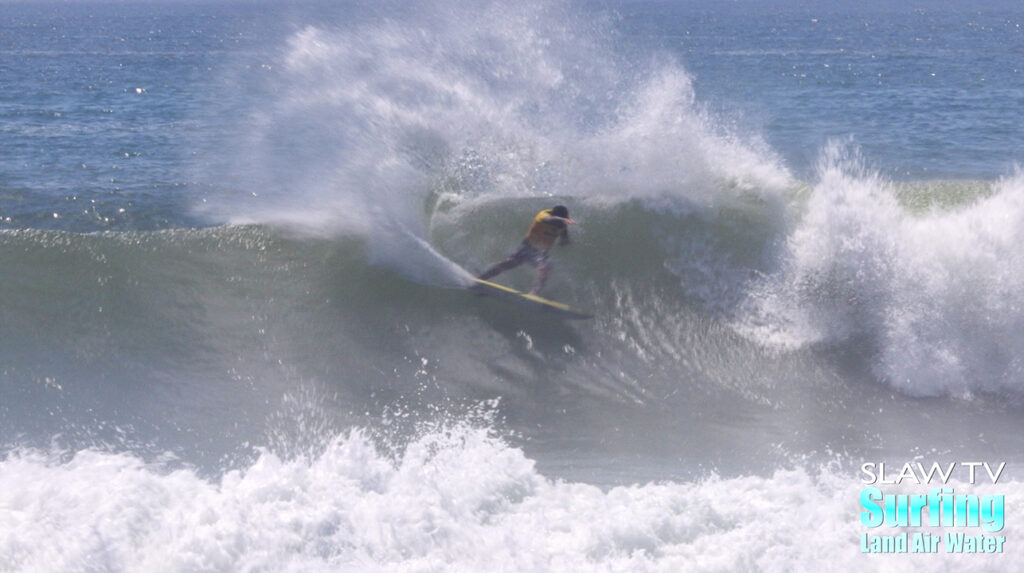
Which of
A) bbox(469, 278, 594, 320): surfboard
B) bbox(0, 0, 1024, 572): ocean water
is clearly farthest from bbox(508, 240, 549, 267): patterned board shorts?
bbox(469, 278, 594, 320): surfboard

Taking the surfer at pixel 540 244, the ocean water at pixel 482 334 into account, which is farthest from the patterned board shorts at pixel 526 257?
the ocean water at pixel 482 334

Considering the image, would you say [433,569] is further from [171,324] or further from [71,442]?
[171,324]

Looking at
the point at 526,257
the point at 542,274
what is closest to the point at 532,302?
the point at 542,274

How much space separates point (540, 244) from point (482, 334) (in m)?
1.19

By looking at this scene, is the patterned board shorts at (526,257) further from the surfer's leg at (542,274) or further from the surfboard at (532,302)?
the surfboard at (532,302)

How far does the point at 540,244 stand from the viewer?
9.77m

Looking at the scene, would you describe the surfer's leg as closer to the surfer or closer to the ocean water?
the surfer

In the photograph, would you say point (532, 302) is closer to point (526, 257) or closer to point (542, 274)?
point (542, 274)

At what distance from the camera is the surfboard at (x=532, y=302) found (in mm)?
9484

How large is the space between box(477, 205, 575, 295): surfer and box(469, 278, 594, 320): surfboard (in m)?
0.18

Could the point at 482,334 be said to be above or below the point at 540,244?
below

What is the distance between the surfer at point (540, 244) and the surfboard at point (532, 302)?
0.58 feet

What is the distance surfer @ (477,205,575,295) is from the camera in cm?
971

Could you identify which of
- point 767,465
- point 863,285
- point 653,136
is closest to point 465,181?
point 653,136
